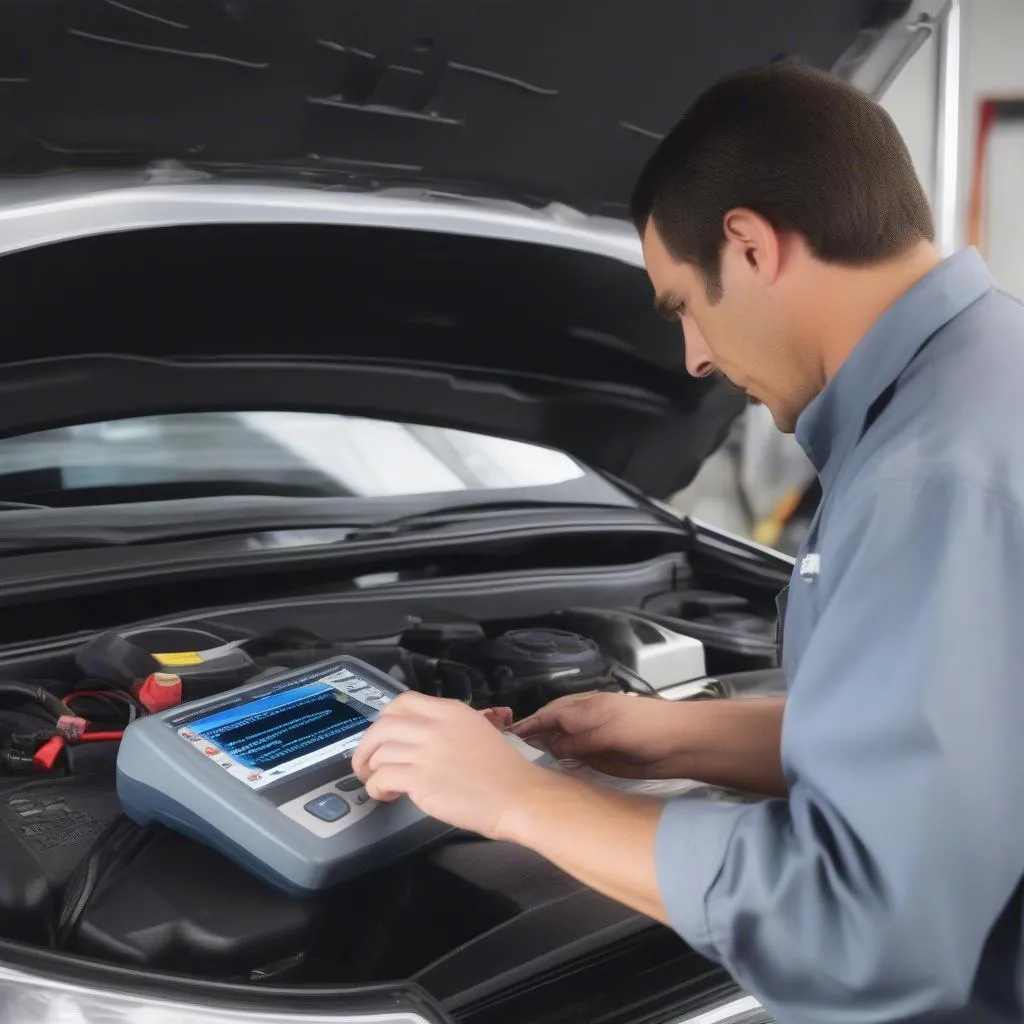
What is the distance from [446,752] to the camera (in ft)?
2.51

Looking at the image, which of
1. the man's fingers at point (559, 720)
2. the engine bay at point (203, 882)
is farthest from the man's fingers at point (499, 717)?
the engine bay at point (203, 882)

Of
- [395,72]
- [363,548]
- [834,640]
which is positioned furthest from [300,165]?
[834,640]

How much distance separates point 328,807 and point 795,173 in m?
0.56

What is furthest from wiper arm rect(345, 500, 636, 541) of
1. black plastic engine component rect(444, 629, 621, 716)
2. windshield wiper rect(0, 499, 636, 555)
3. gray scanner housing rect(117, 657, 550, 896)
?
gray scanner housing rect(117, 657, 550, 896)

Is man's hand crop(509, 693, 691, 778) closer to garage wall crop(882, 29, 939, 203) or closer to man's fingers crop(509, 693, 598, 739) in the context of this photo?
man's fingers crop(509, 693, 598, 739)

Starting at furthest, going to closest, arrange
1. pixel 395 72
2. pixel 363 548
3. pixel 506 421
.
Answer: pixel 506 421, pixel 363 548, pixel 395 72

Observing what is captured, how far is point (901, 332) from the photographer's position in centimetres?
77

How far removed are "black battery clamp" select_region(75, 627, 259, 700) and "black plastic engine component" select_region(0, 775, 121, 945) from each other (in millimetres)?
136

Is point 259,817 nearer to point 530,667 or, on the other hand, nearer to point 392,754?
point 392,754

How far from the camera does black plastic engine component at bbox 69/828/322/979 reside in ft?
2.57

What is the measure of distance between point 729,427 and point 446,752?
49.1 inches

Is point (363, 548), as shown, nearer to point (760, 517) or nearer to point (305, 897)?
point (305, 897)

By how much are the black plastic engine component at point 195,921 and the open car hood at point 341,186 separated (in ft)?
2.31

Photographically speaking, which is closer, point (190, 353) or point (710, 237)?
point (710, 237)
